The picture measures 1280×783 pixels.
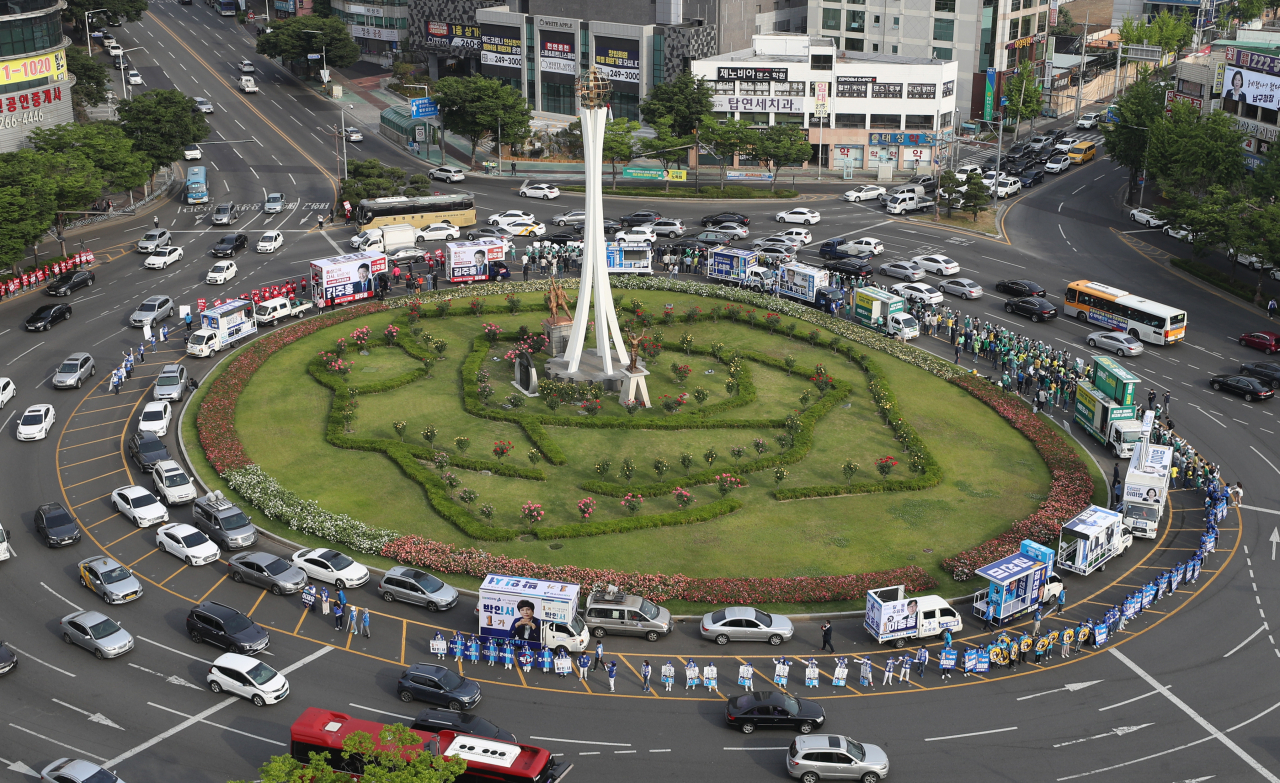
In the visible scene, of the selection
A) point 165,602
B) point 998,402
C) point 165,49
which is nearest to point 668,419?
point 998,402

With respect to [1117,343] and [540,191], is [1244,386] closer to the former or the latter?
[1117,343]

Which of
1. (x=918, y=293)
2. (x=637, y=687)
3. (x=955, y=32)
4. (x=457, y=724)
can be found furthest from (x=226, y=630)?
(x=955, y=32)

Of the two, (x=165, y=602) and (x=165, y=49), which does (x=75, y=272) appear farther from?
(x=165, y=49)

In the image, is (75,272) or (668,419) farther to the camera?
(75,272)

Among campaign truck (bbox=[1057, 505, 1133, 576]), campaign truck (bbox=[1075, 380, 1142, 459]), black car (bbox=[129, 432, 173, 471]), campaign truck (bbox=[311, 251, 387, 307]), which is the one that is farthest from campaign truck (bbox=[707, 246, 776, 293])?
black car (bbox=[129, 432, 173, 471])

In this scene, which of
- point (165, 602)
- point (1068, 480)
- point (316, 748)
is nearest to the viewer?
point (316, 748)

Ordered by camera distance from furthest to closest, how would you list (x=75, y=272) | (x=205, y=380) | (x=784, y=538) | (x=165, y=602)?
(x=75, y=272) < (x=205, y=380) < (x=784, y=538) < (x=165, y=602)

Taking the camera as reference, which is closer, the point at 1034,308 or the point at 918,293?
the point at 1034,308
